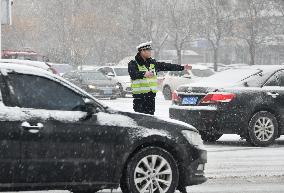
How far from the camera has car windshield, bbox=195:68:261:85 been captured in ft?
45.0

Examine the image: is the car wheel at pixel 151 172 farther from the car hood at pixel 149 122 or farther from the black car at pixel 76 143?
the car hood at pixel 149 122

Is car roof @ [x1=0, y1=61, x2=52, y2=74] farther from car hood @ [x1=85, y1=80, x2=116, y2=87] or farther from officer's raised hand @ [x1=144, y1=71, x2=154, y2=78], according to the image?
car hood @ [x1=85, y1=80, x2=116, y2=87]

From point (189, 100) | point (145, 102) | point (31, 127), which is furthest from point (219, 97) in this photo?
point (31, 127)

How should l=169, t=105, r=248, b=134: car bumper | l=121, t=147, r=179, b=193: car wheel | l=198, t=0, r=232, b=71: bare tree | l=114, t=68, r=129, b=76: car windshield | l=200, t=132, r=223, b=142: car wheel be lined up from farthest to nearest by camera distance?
l=198, t=0, r=232, b=71: bare tree < l=114, t=68, r=129, b=76: car windshield < l=200, t=132, r=223, b=142: car wheel < l=169, t=105, r=248, b=134: car bumper < l=121, t=147, r=179, b=193: car wheel

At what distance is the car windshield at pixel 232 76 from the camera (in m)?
13.7

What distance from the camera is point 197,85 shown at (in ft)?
44.7

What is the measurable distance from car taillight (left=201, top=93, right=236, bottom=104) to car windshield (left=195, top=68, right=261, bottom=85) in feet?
1.59

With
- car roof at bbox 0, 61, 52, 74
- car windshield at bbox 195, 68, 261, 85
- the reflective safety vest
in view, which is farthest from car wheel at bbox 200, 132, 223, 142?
car roof at bbox 0, 61, 52, 74

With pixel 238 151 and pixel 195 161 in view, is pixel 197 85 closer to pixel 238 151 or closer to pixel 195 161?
pixel 238 151

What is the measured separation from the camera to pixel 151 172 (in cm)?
763

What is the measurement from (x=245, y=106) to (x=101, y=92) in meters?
19.9

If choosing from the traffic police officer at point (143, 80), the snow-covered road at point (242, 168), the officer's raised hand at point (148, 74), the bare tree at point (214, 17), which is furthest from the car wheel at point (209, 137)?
the bare tree at point (214, 17)

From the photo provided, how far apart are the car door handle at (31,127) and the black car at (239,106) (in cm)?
632

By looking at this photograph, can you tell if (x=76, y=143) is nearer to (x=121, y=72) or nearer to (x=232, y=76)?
(x=232, y=76)
